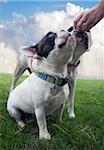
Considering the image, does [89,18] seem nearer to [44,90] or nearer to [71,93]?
[44,90]

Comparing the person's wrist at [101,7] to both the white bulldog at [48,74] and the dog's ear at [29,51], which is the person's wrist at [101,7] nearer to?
the white bulldog at [48,74]

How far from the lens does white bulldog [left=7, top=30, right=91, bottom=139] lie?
1299 millimetres

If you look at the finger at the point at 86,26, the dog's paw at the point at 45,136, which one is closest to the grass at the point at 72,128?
the dog's paw at the point at 45,136

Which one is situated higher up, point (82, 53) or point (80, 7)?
point (80, 7)

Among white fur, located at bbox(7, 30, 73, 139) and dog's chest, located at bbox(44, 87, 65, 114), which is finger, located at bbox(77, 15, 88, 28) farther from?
dog's chest, located at bbox(44, 87, 65, 114)

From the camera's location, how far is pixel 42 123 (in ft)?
4.58

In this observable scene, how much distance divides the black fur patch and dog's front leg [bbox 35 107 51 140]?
0.67 ft

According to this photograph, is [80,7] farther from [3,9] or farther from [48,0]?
[3,9]

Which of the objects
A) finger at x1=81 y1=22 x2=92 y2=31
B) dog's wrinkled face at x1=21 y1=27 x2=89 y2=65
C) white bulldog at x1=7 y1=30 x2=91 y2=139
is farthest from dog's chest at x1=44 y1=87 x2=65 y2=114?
finger at x1=81 y1=22 x2=92 y2=31

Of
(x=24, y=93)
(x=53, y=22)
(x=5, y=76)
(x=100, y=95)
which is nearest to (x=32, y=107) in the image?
(x=24, y=93)

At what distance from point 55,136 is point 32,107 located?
14 cm

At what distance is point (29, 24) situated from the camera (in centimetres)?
151

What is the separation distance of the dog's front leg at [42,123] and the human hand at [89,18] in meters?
0.32

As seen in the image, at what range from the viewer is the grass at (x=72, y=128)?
133cm
